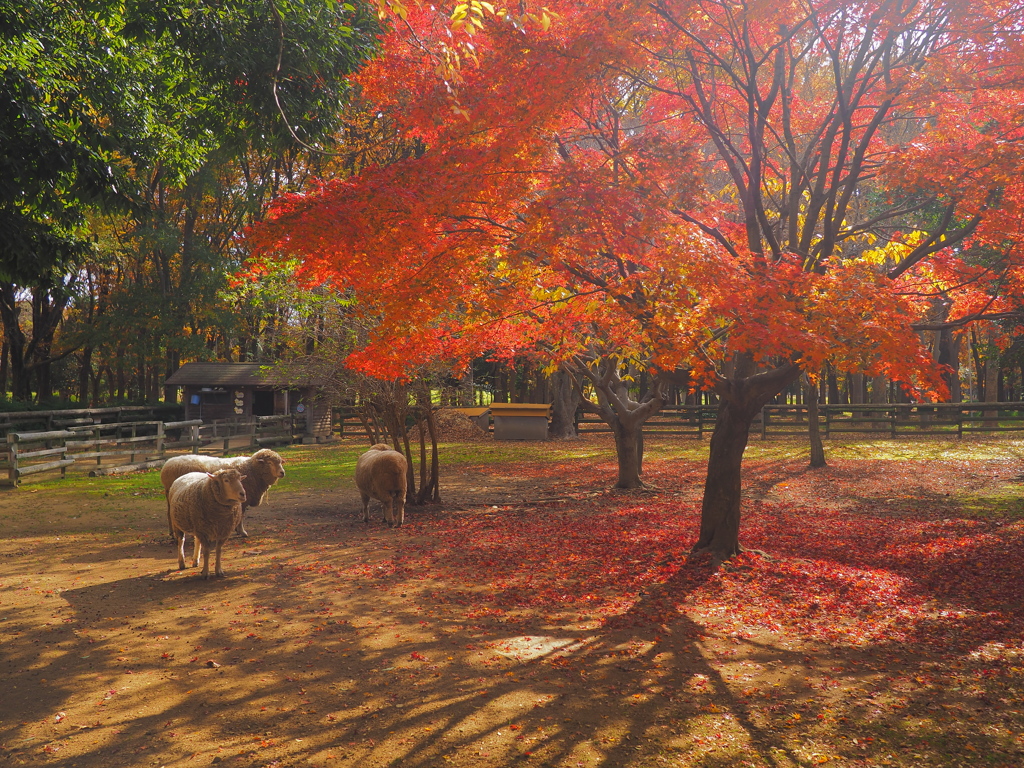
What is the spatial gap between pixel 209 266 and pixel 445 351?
63.1 ft

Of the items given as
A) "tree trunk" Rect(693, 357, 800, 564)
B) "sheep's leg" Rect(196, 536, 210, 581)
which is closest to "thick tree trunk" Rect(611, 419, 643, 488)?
"tree trunk" Rect(693, 357, 800, 564)

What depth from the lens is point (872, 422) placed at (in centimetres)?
2662

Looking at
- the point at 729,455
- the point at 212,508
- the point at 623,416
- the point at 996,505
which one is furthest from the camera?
the point at 623,416

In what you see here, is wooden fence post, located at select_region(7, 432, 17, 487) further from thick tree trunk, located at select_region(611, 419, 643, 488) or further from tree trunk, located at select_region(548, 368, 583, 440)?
tree trunk, located at select_region(548, 368, 583, 440)

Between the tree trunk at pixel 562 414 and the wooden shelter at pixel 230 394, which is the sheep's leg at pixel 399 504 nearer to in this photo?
the wooden shelter at pixel 230 394

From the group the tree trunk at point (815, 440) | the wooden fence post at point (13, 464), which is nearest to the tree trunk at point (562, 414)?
the tree trunk at point (815, 440)

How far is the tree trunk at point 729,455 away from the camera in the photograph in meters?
8.76

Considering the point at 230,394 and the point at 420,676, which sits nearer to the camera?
the point at 420,676

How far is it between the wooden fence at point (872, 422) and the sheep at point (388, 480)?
54.2 feet

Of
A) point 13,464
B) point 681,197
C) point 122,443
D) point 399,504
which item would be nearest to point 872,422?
point 399,504

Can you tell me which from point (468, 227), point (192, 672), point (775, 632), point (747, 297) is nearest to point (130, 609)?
point (192, 672)

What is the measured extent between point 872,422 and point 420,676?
25607 millimetres

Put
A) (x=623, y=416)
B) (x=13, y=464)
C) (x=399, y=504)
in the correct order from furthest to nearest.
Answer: (x=13, y=464), (x=623, y=416), (x=399, y=504)

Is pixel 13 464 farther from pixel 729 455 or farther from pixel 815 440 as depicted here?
pixel 815 440
